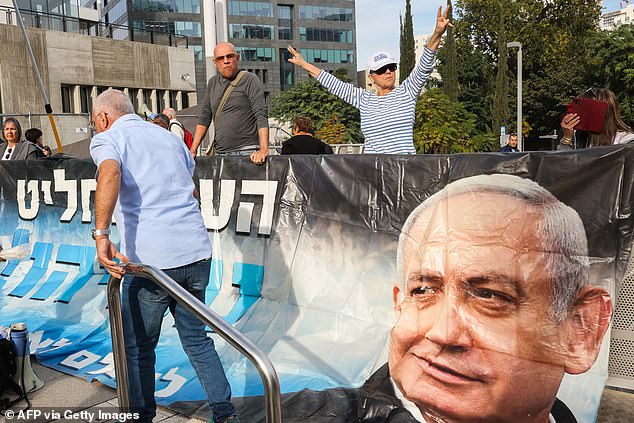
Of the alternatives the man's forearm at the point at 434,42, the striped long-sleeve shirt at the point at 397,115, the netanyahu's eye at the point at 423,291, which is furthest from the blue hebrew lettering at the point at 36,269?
the man's forearm at the point at 434,42

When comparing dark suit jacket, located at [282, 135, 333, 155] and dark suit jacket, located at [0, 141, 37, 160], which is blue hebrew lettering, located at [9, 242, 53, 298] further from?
dark suit jacket, located at [282, 135, 333, 155]

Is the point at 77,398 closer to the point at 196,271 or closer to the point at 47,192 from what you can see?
the point at 196,271

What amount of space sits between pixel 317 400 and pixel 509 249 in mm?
1585

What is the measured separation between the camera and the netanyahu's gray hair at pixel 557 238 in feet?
11.6

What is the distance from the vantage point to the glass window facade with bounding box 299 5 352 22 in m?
95.2

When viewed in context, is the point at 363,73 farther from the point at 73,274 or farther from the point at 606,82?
the point at 73,274

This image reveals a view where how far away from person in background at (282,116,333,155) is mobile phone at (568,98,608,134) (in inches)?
152

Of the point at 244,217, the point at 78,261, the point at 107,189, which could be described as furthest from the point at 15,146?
the point at 107,189

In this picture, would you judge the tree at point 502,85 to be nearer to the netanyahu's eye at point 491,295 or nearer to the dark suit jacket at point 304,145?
the dark suit jacket at point 304,145

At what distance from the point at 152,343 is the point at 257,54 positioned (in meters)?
90.4

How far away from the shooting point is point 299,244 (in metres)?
5.34

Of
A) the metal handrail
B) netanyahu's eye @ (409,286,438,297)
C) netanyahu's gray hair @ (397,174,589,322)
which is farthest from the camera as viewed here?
netanyahu's eye @ (409,286,438,297)

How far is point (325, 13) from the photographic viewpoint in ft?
318

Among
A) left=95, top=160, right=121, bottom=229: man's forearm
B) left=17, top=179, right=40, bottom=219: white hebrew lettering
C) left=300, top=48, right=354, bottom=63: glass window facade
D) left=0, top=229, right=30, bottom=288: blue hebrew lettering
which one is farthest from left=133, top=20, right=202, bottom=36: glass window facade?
left=95, top=160, right=121, bottom=229: man's forearm
